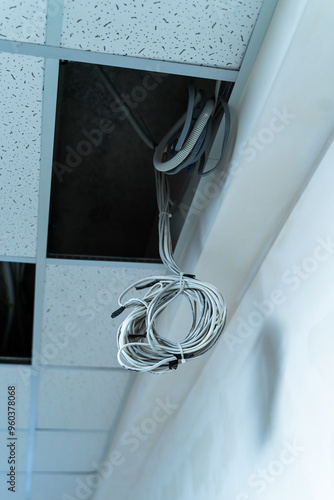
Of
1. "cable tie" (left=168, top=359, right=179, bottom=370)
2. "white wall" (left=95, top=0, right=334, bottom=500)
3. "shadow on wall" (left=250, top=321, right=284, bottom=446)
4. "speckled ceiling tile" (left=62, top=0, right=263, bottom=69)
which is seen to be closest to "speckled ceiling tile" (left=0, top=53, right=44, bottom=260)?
"speckled ceiling tile" (left=62, top=0, right=263, bottom=69)

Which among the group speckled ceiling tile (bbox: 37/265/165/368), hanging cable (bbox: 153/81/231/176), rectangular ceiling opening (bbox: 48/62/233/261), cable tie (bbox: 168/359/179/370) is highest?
rectangular ceiling opening (bbox: 48/62/233/261)

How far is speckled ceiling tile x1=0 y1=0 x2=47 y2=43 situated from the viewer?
1.08 metres

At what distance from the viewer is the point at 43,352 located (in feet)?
6.52

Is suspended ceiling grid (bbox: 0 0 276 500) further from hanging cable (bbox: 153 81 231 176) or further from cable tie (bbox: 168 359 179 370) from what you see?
cable tie (bbox: 168 359 179 370)

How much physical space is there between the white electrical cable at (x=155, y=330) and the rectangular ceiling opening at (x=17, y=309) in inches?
40.5

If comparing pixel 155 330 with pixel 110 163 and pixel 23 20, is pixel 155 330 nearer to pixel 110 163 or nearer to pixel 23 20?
pixel 23 20

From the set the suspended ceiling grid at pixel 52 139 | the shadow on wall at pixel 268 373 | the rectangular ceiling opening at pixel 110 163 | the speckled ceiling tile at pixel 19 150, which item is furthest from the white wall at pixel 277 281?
the speckled ceiling tile at pixel 19 150

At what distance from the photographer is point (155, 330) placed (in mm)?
1230

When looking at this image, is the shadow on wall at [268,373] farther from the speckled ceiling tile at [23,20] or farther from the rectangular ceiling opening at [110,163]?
the speckled ceiling tile at [23,20]

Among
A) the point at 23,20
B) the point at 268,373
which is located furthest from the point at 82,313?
the point at 23,20

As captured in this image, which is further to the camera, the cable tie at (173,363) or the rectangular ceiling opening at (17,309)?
the rectangular ceiling opening at (17,309)

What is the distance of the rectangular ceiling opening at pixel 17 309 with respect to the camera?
7.19 ft

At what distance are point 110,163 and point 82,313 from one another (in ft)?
1.78

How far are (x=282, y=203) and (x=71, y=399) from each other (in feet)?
4.27
